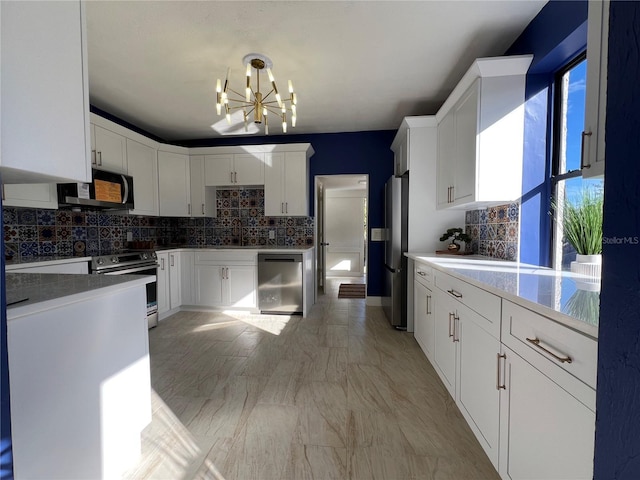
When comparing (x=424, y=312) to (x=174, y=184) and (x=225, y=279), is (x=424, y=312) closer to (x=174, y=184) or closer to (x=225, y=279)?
(x=225, y=279)

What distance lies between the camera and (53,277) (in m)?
1.30

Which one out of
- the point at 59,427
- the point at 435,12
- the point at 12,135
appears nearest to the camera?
the point at 12,135

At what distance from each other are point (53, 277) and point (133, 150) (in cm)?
256

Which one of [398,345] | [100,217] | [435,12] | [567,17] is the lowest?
[398,345]

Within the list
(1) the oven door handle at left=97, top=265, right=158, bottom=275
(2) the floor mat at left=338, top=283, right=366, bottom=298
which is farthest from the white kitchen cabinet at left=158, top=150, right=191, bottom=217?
(2) the floor mat at left=338, top=283, right=366, bottom=298

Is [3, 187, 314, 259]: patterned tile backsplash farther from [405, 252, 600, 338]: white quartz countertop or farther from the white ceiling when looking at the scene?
[405, 252, 600, 338]: white quartz countertop

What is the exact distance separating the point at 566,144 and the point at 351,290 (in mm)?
3897

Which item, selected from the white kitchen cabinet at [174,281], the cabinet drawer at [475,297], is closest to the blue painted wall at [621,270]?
the cabinet drawer at [475,297]

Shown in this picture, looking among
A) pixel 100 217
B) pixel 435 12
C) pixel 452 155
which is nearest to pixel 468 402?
pixel 452 155

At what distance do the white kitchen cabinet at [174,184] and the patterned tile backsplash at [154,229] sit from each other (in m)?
0.44

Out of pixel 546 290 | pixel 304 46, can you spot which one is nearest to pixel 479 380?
pixel 546 290

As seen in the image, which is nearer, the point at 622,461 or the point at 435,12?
the point at 622,461

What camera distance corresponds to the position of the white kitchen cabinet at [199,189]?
156 inches

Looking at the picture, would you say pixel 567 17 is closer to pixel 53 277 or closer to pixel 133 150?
pixel 53 277
